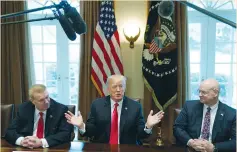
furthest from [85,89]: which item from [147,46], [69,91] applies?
[147,46]

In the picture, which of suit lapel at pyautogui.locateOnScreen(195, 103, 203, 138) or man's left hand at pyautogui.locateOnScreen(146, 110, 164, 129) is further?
suit lapel at pyautogui.locateOnScreen(195, 103, 203, 138)

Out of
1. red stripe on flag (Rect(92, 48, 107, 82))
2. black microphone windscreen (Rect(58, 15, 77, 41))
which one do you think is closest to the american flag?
red stripe on flag (Rect(92, 48, 107, 82))

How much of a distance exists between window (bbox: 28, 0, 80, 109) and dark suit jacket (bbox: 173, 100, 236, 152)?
6.94 feet

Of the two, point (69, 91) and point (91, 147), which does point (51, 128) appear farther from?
point (69, 91)

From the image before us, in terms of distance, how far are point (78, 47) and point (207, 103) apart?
7.66ft

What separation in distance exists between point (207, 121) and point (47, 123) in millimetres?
1425

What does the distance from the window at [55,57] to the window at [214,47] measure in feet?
5.66

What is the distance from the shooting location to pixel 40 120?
2.58 metres

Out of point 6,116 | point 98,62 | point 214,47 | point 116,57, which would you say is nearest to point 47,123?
point 6,116

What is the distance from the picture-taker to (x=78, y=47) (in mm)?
4266

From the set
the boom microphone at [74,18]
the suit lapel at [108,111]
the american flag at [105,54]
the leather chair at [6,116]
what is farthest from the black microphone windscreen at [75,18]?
the american flag at [105,54]

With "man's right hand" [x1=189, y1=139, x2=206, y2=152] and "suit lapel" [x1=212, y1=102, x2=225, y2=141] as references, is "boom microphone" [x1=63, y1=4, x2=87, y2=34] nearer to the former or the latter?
"man's right hand" [x1=189, y1=139, x2=206, y2=152]

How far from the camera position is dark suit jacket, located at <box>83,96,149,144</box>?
2.61 meters

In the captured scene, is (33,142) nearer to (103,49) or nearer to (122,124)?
(122,124)
